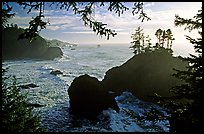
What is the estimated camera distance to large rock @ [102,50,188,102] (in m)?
36.6

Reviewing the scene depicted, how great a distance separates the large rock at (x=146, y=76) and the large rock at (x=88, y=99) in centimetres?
1018

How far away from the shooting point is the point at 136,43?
58719 millimetres

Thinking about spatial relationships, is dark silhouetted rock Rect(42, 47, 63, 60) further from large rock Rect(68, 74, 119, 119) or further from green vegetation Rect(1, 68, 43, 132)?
green vegetation Rect(1, 68, 43, 132)

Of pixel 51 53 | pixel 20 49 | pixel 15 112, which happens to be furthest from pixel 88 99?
pixel 20 49

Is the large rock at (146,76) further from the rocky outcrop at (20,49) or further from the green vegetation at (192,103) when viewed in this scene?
the rocky outcrop at (20,49)

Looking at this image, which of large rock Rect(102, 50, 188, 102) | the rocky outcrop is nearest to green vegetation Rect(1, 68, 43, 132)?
large rock Rect(102, 50, 188, 102)

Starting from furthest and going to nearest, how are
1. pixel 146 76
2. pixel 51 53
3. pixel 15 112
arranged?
pixel 51 53
pixel 146 76
pixel 15 112

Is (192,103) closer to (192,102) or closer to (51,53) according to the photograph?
(192,102)

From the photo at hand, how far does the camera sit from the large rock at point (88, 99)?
26484 millimetres

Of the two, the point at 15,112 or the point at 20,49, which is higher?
the point at 15,112

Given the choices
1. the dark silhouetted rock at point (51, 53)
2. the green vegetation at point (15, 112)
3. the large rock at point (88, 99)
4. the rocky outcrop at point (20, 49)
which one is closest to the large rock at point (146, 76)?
the large rock at point (88, 99)

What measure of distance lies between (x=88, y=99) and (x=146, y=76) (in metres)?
15.3

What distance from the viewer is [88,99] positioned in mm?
27328

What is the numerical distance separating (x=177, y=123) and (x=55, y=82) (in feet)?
137
